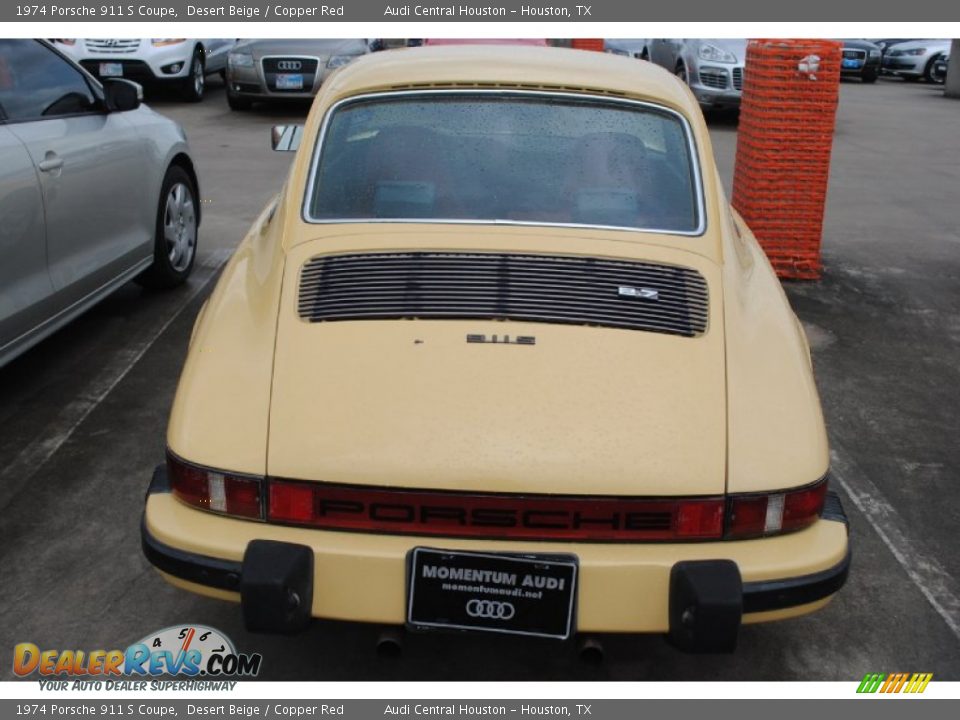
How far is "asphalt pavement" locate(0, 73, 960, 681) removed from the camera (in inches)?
128

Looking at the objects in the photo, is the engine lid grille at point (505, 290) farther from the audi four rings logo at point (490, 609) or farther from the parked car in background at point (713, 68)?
the parked car in background at point (713, 68)

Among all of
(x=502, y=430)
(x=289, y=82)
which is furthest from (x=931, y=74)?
(x=502, y=430)

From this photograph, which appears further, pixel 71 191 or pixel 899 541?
pixel 71 191

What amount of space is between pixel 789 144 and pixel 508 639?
5.03m

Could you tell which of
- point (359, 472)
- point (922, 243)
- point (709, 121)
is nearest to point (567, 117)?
point (359, 472)

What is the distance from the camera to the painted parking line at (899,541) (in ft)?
11.9

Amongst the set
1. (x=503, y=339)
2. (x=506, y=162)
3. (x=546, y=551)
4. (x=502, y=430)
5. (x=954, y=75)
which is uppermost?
(x=506, y=162)

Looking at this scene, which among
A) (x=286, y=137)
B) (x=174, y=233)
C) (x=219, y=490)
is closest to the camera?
(x=219, y=490)

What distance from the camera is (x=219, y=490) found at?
2.78 metres

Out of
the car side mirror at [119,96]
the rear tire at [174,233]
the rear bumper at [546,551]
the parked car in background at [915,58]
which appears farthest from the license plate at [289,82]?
the parked car in background at [915,58]

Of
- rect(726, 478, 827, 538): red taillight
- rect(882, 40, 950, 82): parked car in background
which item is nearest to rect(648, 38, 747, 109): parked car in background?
rect(882, 40, 950, 82): parked car in background

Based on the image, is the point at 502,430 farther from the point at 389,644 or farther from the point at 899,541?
the point at 899,541

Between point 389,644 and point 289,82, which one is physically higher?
point 289,82

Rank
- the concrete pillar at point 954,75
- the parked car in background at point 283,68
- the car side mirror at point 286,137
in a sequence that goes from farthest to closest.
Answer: the concrete pillar at point 954,75 < the parked car in background at point 283,68 < the car side mirror at point 286,137
